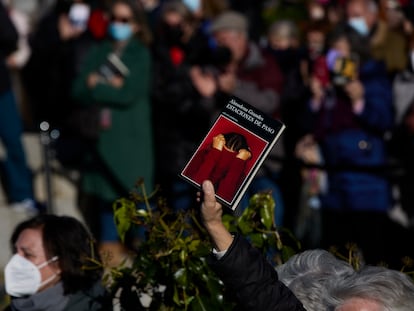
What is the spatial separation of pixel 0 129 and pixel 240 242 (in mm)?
5369

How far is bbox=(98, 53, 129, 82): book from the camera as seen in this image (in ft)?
26.2

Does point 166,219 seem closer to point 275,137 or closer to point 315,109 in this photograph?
point 275,137

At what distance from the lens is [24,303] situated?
4.58 m

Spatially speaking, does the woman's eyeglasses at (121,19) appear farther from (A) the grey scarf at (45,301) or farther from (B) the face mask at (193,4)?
(A) the grey scarf at (45,301)

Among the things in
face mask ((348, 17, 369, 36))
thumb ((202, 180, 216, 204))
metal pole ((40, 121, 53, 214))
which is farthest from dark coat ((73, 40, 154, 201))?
thumb ((202, 180, 216, 204))

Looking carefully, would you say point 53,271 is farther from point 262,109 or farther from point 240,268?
point 262,109

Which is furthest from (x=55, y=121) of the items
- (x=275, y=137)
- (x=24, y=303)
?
(x=275, y=137)

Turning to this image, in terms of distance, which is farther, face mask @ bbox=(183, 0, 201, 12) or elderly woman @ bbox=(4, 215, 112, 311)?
face mask @ bbox=(183, 0, 201, 12)

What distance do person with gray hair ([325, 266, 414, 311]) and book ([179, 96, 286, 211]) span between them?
405 mm

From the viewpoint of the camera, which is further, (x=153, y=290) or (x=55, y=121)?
(x=55, y=121)

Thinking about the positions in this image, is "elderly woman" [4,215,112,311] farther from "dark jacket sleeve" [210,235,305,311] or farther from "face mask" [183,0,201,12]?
"face mask" [183,0,201,12]

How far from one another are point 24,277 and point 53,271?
0.12 m

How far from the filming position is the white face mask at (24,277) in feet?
15.0

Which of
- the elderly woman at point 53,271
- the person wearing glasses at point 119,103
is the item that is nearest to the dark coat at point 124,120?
the person wearing glasses at point 119,103
